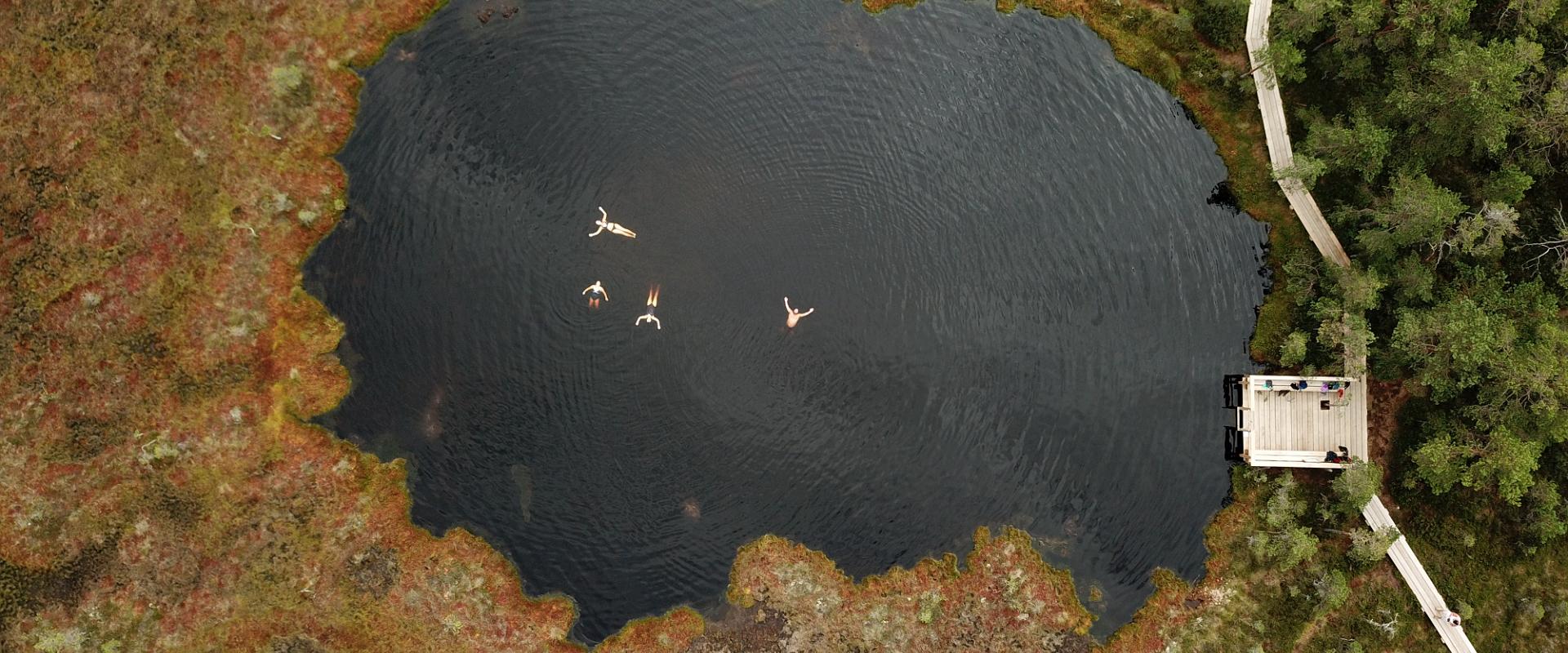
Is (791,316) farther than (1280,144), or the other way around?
(1280,144)

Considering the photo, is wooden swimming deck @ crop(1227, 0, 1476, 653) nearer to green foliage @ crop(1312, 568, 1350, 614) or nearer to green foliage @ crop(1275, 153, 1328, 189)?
green foliage @ crop(1275, 153, 1328, 189)

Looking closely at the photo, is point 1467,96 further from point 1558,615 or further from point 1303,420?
point 1558,615

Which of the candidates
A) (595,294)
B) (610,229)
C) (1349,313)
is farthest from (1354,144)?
(595,294)

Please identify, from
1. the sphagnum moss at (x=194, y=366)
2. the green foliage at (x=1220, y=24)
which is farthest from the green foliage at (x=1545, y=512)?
the sphagnum moss at (x=194, y=366)

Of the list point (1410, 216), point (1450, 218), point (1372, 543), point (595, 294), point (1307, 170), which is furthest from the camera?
point (595, 294)

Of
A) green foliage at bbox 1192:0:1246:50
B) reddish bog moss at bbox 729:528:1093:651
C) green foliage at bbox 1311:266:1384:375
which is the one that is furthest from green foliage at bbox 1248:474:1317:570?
green foliage at bbox 1192:0:1246:50

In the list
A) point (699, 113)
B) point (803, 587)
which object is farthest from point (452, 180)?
point (803, 587)

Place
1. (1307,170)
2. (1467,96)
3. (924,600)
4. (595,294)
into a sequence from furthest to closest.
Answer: (924,600) → (595,294) → (1307,170) → (1467,96)
